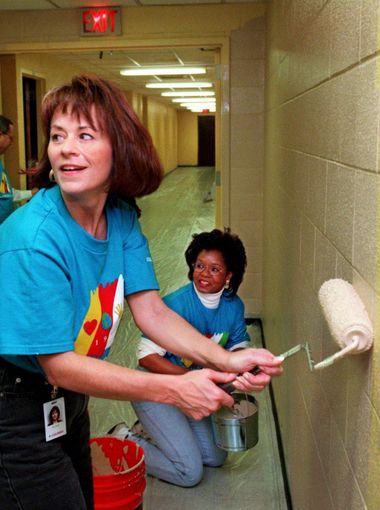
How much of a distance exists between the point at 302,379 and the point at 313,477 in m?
0.36

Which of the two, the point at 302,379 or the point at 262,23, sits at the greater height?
the point at 262,23

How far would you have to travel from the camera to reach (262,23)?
446 cm

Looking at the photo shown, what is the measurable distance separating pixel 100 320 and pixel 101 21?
3.38 m

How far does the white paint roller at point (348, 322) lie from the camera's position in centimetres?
113

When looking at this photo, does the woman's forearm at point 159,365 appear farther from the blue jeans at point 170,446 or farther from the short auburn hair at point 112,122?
the short auburn hair at point 112,122

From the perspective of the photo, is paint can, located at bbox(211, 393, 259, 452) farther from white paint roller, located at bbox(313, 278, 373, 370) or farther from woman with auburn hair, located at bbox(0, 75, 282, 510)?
white paint roller, located at bbox(313, 278, 373, 370)

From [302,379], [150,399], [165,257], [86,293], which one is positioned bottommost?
[165,257]

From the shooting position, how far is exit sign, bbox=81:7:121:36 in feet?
14.7

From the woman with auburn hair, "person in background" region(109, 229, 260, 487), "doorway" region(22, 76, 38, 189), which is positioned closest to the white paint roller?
the woman with auburn hair

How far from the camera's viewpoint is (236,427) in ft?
8.75

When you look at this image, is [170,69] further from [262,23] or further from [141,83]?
[262,23]

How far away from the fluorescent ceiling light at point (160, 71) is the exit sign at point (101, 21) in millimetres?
4458

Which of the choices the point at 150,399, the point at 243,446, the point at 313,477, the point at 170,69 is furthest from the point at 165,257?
the point at 150,399

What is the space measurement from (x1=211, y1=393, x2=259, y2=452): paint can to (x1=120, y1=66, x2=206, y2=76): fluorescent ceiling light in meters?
7.01
